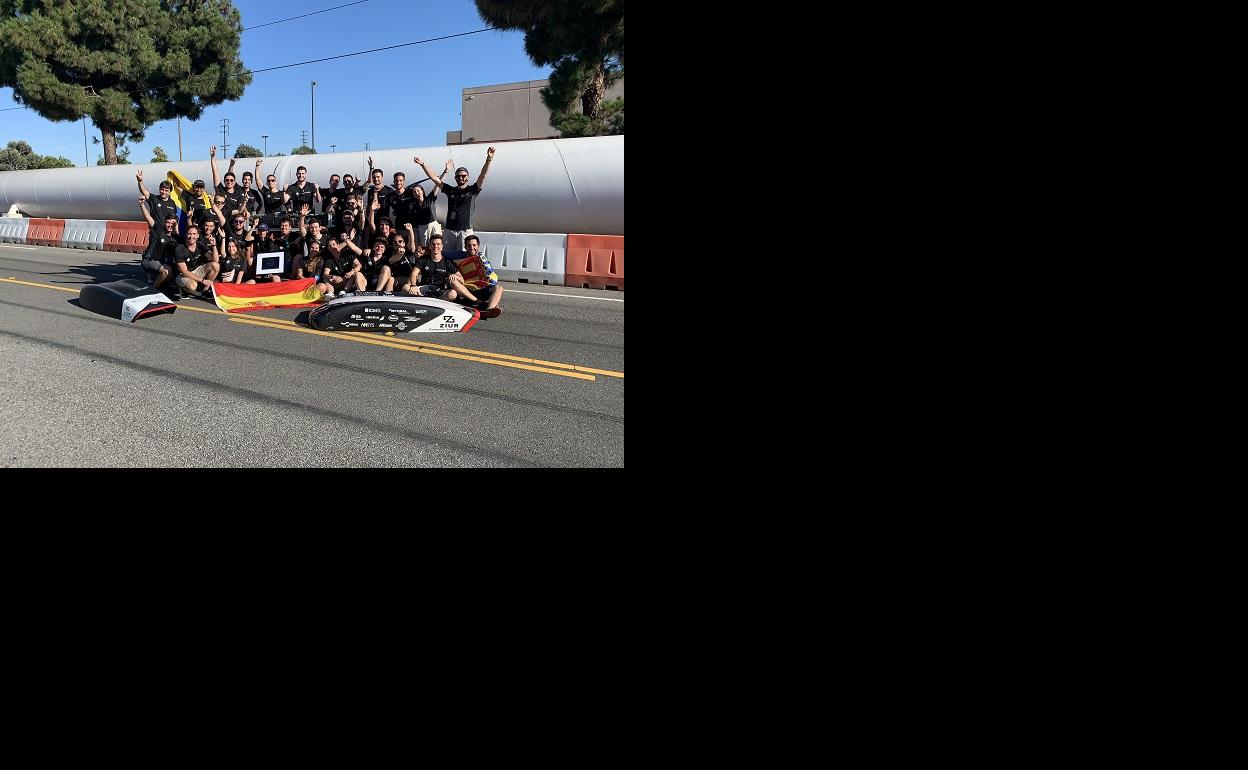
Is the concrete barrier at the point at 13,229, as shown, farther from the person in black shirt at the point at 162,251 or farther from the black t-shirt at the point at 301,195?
the person in black shirt at the point at 162,251

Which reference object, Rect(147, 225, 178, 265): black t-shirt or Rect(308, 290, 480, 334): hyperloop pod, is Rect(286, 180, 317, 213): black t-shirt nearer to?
Rect(147, 225, 178, 265): black t-shirt

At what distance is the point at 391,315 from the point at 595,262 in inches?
206

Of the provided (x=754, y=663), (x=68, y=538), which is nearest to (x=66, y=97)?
(x=68, y=538)

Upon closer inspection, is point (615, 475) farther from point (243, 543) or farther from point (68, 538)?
point (68, 538)

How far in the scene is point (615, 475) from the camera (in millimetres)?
4066

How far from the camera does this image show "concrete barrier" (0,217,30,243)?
22.9m

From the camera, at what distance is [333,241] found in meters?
11.0

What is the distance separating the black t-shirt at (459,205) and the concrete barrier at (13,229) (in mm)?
20040

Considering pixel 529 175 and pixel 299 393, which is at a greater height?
pixel 529 175

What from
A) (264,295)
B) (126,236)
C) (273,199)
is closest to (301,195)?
(273,199)

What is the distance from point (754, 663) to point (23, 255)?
73.2 ft

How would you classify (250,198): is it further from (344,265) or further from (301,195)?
(344,265)

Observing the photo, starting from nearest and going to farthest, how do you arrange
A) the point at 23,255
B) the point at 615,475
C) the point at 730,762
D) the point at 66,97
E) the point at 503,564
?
the point at 730,762
the point at 503,564
the point at 615,475
the point at 23,255
the point at 66,97

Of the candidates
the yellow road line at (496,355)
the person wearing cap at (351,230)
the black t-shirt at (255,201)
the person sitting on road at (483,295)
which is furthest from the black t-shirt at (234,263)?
the yellow road line at (496,355)
